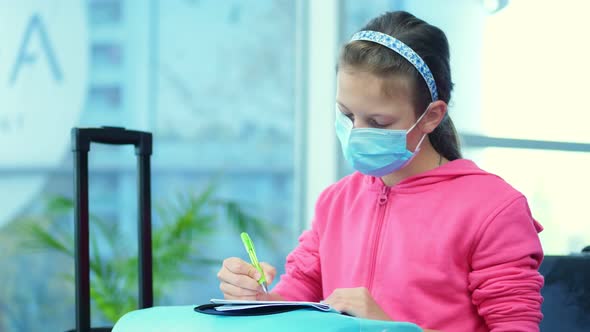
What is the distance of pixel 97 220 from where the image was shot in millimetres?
2637

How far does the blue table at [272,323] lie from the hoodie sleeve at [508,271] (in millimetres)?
218

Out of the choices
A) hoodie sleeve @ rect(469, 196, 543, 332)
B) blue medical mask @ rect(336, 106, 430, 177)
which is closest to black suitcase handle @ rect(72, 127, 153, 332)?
blue medical mask @ rect(336, 106, 430, 177)

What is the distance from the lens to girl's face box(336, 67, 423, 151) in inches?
48.3

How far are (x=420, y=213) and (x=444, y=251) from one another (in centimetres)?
9

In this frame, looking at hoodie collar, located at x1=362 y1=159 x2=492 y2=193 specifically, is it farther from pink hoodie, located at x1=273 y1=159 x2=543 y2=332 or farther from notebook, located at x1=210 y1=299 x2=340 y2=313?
notebook, located at x1=210 y1=299 x2=340 y2=313

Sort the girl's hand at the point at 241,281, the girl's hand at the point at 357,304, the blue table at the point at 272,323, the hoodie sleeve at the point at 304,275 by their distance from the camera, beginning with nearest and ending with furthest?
the blue table at the point at 272,323 → the girl's hand at the point at 357,304 → the girl's hand at the point at 241,281 → the hoodie sleeve at the point at 304,275

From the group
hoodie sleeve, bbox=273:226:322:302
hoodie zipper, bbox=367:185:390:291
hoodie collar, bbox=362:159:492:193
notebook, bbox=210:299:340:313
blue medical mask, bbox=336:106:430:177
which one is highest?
blue medical mask, bbox=336:106:430:177

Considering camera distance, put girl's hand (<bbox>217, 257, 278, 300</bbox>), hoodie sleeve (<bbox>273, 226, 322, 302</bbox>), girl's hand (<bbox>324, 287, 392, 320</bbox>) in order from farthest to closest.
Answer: hoodie sleeve (<bbox>273, 226, 322, 302</bbox>) < girl's hand (<bbox>217, 257, 278, 300</bbox>) < girl's hand (<bbox>324, 287, 392, 320</bbox>)

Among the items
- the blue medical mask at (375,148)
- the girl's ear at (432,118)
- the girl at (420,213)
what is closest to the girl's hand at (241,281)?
the girl at (420,213)

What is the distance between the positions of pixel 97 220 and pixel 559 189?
1.73m

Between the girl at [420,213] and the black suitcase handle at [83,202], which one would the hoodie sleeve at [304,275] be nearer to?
the girl at [420,213]

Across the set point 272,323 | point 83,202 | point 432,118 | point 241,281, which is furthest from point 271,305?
point 83,202

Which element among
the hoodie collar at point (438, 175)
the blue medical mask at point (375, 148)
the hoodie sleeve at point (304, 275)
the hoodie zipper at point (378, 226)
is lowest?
the hoodie sleeve at point (304, 275)

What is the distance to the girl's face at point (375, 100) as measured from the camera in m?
1.23
